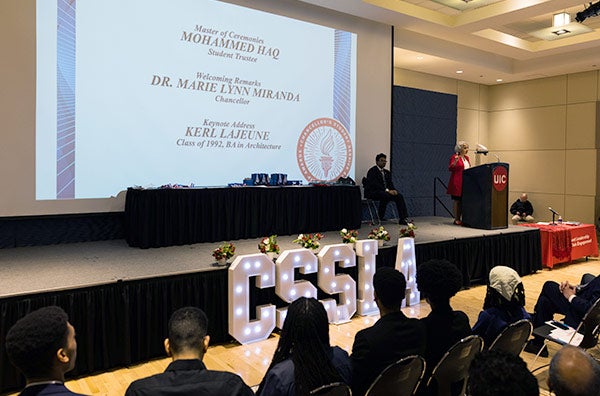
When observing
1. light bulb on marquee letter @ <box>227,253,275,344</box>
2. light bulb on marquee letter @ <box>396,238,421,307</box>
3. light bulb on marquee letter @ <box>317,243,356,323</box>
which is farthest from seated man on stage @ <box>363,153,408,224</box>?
light bulb on marquee letter @ <box>227,253,275,344</box>

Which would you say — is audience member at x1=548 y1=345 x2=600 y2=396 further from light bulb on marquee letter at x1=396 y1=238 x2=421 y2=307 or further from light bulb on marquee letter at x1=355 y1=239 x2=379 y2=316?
light bulb on marquee letter at x1=396 y1=238 x2=421 y2=307

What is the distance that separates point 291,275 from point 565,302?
2225mm

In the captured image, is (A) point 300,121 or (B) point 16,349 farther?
(A) point 300,121

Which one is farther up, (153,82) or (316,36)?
(316,36)

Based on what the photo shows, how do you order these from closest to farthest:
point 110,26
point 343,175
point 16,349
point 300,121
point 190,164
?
point 16,349 < point 110,26 < point 190,164 < point 300,121 < point 343,175

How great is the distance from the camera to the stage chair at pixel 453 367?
82.0 inches

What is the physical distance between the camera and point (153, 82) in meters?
5.15

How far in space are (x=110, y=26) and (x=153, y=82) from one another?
69cm

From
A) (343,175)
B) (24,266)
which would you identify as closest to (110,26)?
(24,266)

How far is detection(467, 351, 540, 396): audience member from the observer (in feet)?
4.01

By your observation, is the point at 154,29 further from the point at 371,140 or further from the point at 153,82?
the point at 371,140

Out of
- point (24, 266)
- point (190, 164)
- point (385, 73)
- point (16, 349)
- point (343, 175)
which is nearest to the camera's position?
point (16, 349)

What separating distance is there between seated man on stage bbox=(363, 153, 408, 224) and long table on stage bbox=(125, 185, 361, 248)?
1.10ft

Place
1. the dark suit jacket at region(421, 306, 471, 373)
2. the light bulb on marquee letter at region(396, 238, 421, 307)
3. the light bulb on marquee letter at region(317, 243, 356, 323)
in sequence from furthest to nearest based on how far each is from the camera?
the light bulb on marquee letter at region(396, 238, 421, 307)
the light bulb on marquee letter at region(317, 243, 356, 323)
the dark suit jacket at region(421, 306, 471, 373)
